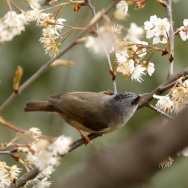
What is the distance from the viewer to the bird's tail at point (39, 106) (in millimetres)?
3100

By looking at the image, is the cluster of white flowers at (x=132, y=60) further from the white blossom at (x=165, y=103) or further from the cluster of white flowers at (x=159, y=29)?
the white blossom at (x=165, y=103)

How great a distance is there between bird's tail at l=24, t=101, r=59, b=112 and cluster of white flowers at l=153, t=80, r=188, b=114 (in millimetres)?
1069

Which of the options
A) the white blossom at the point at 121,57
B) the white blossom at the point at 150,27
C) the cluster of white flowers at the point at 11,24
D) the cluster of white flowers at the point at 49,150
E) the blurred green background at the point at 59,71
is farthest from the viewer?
the blurred green background at the point at 59,71

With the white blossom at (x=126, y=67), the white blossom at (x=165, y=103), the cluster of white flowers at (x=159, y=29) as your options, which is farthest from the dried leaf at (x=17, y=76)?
the cluster of white flowers at (x=159, y=29)

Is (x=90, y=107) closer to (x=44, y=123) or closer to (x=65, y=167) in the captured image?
(x=65, y=167)

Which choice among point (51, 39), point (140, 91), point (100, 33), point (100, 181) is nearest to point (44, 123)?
point (140, 91)

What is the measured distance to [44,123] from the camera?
13.2 feet

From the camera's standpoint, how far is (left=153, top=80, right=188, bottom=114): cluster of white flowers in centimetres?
218

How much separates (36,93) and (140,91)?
0.95 m

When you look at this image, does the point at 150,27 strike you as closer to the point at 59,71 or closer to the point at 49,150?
the point at 49,150

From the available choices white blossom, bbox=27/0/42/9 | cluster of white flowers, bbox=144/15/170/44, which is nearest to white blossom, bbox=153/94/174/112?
cluster of white flowers, bbox=144/15/170/44

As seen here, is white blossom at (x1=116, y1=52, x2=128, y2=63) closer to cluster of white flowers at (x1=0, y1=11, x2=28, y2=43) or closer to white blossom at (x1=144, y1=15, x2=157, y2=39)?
white blossom at (x1=144, y1=15, x2=157, y2=39)

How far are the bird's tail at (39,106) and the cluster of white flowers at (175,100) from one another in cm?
107

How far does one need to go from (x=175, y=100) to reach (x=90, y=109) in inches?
38.8
